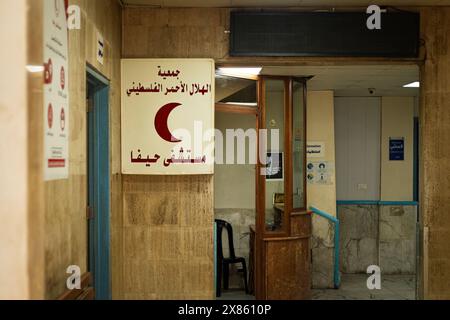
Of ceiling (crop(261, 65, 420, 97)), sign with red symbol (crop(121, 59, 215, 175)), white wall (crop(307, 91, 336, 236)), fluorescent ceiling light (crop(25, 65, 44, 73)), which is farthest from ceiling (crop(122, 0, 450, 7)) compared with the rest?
white wall (crop(307, 91, 336, 236))

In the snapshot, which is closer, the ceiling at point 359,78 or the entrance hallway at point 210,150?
the entrance hallway at point 210,150

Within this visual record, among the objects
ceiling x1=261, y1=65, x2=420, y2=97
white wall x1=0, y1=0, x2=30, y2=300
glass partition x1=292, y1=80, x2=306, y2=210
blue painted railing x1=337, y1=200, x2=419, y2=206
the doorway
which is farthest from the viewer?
blue painted railing x1=337, y1=200, x2=419, y2=206

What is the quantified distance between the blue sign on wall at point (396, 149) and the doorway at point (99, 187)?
16.2 ft

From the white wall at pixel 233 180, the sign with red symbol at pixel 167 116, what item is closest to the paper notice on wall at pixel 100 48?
the sign with red symbol at pixel 167 116

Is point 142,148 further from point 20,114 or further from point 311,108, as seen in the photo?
point 311,108

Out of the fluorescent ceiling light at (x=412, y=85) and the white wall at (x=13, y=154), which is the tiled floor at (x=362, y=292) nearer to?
the fluorescent ceiling light at (x=412, y=85)

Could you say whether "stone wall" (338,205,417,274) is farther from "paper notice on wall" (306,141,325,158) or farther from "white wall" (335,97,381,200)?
"paper notice on wall" (306,141,325,158)

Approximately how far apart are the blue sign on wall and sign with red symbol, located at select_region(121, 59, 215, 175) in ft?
13.3

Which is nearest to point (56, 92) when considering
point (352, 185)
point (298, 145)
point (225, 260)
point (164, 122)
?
point (164, 122)

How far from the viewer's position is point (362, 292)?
20.5 feet

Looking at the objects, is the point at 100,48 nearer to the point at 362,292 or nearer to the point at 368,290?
the point at 362,292

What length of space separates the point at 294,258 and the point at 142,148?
2.21 meters

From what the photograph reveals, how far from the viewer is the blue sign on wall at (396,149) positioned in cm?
721

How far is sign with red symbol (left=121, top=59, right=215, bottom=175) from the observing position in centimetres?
404
